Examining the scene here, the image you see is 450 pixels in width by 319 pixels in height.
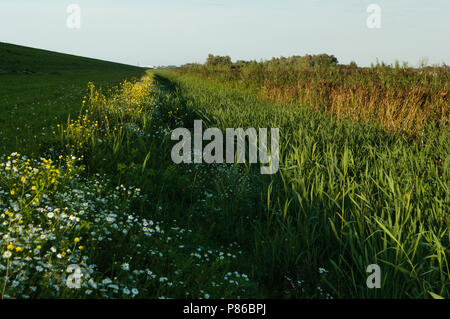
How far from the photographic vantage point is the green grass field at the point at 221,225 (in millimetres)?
2990

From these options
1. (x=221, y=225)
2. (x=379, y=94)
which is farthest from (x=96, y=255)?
(x=379, y=94)

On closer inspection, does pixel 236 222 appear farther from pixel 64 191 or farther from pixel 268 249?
pixel 64 191

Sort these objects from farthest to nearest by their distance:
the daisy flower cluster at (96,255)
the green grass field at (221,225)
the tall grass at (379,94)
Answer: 1. the tall grass at (379,94)
2. the green grass field at (221,225)
3. the daisy flower cluster at (96,255)

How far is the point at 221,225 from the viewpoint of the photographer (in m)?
4.48

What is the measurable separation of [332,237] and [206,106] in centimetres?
755

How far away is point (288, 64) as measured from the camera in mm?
16031

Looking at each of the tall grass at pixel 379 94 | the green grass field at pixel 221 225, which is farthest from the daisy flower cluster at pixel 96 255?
the tall grass at pixel 379 94

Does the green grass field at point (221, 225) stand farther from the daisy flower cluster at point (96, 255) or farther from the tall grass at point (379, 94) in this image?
the tall grass at point (379, 94)

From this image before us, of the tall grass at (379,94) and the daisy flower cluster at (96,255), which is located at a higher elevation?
the tall grass at (379,94)

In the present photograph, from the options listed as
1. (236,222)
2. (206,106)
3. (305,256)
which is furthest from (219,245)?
(206,106)

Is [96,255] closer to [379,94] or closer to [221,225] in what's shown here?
[221,225]

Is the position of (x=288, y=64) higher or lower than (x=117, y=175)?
higher

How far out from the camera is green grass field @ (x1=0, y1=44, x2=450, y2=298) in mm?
2990

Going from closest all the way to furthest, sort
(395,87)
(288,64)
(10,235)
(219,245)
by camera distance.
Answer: (10,235) → (219,245) → (395,87) → (288,64)
